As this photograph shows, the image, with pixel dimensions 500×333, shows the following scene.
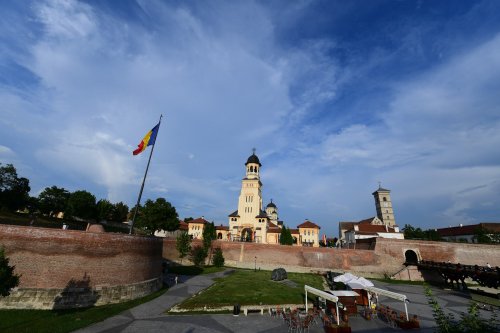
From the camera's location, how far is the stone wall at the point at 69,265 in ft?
61.3

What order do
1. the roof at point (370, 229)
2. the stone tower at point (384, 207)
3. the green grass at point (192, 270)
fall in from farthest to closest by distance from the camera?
the stone tower at point (384, 207)
the roof at point (370, 229)
the green grass at point (192, 270)

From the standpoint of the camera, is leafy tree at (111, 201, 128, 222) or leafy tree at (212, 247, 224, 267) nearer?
leafy tree at (212, 247, 224, 267)

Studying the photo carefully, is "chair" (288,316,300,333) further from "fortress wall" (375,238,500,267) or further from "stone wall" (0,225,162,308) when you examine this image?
"fortress wall" (375,238,500,267)

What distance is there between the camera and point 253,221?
203 ft

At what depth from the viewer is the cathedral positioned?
61438 millimetres

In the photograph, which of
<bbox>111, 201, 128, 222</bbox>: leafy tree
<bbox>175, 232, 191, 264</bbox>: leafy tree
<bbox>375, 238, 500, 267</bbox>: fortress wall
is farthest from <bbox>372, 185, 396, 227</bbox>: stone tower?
<bbox>111, 201, 128, 222</bbox>: leafy tree

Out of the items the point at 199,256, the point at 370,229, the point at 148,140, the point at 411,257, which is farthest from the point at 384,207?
the point at 148,140

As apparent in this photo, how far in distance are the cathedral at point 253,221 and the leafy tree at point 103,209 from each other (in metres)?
30.9

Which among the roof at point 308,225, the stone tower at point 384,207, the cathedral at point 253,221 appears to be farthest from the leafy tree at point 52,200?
the stone tower at point 384,207

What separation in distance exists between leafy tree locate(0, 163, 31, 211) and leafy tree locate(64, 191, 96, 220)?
777 centimetres

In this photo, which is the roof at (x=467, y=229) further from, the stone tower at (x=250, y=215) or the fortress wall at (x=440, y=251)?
the stone tower at (x=250, y=215)

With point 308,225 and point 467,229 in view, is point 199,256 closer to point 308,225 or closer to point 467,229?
point 308,225

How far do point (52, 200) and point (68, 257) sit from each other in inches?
1862

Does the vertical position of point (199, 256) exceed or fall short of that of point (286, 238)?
it falls short
